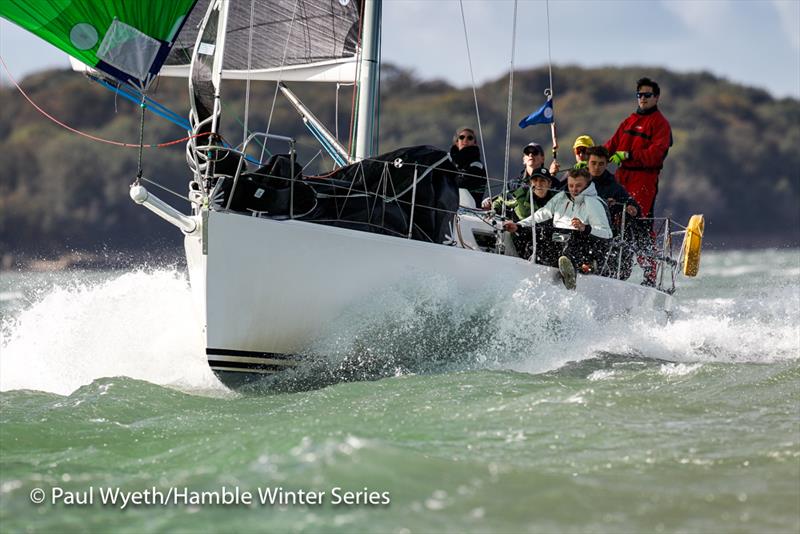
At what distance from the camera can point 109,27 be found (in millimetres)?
5051

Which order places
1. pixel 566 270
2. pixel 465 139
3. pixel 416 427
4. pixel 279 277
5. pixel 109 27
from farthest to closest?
pixel 465 139 < pixel 566 270 < pixel 279 277 < pixel 109 27 < pixel 416 427

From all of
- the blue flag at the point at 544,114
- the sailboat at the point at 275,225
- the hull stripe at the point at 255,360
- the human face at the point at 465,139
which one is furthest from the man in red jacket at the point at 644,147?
the hull stripe at the point at 255,360

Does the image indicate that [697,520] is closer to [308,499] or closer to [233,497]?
[308,499]

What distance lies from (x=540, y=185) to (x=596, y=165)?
1.89 feet

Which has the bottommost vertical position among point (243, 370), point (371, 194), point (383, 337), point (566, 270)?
point (243, 370)

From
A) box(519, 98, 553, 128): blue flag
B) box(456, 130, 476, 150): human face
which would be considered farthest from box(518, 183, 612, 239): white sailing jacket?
box(519, 98, 553, 128): blue flag

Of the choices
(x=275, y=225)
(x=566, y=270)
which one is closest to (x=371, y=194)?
(x=275, y=225)

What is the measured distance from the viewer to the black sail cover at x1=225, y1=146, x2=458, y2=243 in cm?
527

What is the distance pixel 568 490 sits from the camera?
2.98 meters

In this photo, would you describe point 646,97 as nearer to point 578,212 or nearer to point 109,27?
point 578,212

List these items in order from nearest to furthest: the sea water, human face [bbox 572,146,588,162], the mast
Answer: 1. the sea water
2. the mast
3. human face [bbox 572,146,588,162]

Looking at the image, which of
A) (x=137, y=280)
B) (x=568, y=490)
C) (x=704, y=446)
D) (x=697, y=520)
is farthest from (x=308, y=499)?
(x=137, y=280)

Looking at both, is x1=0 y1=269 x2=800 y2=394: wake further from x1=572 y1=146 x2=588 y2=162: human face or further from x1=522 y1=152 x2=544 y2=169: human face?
x1=572 y1=146 x2=588 y2=162: human face

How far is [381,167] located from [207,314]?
1.36 meters
